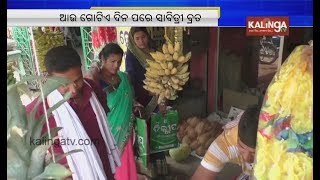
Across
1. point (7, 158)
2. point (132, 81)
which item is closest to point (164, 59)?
point (132, 81)

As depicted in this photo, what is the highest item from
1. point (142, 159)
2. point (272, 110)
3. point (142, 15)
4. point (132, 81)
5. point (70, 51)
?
point (142, 15)

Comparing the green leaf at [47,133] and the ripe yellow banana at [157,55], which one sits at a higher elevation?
the ripe yellow banana at [157,55]

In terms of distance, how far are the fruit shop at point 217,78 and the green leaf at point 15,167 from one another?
25 cm

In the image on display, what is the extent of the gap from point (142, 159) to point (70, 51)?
46 centimetres

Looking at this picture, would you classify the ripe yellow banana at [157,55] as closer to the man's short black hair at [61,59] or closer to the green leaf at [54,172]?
the man's short black hair at [61,59]

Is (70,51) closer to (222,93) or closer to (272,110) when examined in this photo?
(222,93)

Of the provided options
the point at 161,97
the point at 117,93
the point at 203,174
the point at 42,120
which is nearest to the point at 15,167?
the point at 42,120

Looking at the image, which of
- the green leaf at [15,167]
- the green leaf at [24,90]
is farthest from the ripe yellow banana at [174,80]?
the green leaf at [15,167]

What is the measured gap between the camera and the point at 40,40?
1409mm

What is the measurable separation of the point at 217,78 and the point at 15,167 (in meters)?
0.78

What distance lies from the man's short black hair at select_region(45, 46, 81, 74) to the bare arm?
57cm

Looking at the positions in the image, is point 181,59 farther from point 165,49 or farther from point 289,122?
point 289,122

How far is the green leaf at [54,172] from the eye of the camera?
149 cm

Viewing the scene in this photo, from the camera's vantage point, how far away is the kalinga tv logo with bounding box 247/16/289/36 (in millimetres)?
1345
